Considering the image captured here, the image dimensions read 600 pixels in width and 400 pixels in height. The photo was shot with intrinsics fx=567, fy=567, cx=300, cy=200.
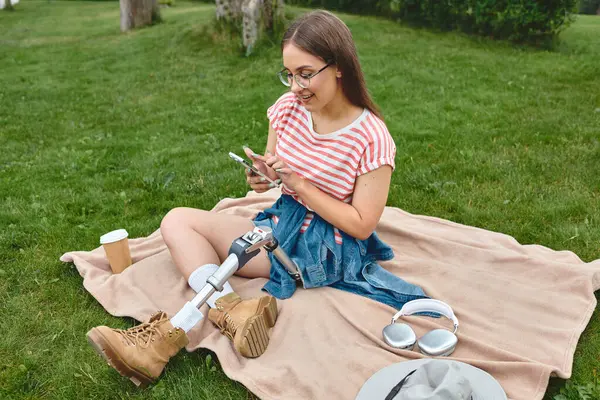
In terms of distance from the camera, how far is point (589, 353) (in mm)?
2684

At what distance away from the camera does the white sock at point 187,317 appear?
99.4 inches

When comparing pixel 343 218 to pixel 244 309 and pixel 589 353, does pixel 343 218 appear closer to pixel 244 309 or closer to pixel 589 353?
pixel 244 309

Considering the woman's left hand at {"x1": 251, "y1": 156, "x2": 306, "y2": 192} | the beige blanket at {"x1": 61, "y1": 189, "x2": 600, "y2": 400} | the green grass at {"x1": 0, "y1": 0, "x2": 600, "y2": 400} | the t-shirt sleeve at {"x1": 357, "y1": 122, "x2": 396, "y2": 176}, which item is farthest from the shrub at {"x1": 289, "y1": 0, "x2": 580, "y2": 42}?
the woman's left hand at {"x1": 251, "y1": 156, "x2": 306, "y2": 192}

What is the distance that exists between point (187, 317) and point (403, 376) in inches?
38.4

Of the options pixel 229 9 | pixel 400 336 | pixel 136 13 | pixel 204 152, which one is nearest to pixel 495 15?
pixel 229 9

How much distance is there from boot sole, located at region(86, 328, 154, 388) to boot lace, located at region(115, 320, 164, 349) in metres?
0.10

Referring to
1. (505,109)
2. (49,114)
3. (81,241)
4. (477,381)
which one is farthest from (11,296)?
(505,109)

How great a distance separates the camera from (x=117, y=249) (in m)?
3.40

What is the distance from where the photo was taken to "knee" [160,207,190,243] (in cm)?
306

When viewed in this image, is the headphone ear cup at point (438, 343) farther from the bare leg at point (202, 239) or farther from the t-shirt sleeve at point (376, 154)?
the bare leg at point (202, 239)

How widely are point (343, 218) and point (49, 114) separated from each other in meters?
6.02

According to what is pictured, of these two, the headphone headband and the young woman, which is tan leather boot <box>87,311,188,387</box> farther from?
the headphone headband

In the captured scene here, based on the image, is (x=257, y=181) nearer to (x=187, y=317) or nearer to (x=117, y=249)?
(x=187, y=317)

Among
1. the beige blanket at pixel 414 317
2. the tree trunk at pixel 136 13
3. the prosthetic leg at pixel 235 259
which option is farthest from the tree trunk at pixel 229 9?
the prosthetic leg at pixel 235 259
